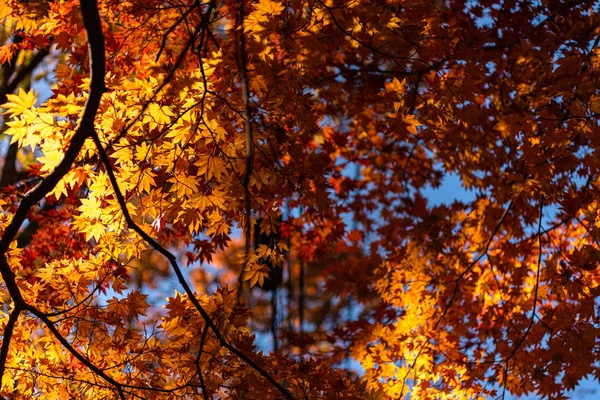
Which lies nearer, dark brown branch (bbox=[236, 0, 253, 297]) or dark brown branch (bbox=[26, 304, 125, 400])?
dark brown branch (bbox=[236, 0, 253, 297])

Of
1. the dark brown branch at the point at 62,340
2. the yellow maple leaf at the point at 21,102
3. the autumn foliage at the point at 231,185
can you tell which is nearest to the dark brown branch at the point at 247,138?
the autumn foliage at the point at 231,185

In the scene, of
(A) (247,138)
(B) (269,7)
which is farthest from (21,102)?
(B) (269,7)

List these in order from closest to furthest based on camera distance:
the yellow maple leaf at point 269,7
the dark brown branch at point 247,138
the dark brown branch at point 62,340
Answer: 1. the dark brown branch at point 247,138
2. the dark brown branch at point 62,340
3. the yellow maple leaf at point 269,7

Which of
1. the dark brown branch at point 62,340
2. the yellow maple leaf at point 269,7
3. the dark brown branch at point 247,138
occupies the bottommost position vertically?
the dark brown branch at point 62,340

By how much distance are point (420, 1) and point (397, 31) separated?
378 mm

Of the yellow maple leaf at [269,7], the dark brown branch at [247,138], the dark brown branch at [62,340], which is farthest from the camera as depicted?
the yellow maple leaf at [269,7]

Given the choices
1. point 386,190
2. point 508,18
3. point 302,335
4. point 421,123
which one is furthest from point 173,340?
point 386,190

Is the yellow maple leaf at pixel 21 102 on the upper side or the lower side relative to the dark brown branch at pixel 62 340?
upper

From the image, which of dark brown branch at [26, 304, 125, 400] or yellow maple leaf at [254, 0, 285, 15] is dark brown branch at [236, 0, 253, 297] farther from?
dark brown branch at [26, 304, 125, 400]

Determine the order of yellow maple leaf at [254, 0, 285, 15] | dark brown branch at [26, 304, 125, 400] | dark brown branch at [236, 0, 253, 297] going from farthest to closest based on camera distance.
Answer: yellow maple leaf at [254, 0, 285, 15] → dark brown branch at [26, 304, 125, 400] → dark brown branch at [236, 0, 253, 297]

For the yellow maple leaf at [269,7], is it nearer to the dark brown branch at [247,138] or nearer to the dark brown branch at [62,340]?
the dark brown branch at [247,138]

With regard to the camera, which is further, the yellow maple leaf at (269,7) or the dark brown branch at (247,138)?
the yellow maple leaf at (269,7)

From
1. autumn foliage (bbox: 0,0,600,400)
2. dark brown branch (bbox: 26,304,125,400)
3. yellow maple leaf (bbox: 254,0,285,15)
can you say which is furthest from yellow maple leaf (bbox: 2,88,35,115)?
yellow maple leaf (bbox: 254,0,285,15)

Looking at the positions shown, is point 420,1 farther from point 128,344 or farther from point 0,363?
point 0,363
